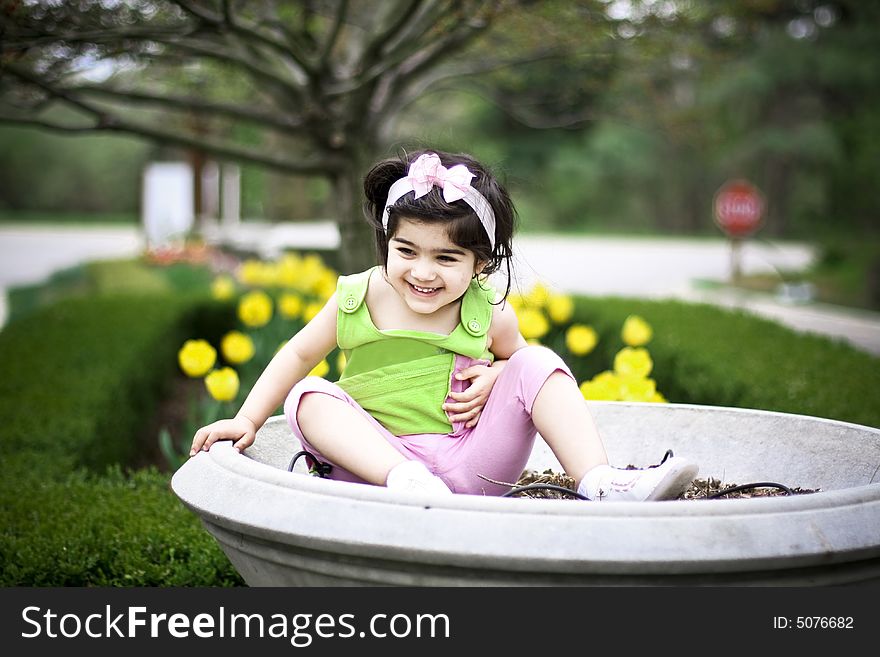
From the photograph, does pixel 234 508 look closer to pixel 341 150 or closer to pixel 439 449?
pixel 439 449

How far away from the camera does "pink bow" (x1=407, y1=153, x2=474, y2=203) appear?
221 cm

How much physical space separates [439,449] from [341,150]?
10.7 feet

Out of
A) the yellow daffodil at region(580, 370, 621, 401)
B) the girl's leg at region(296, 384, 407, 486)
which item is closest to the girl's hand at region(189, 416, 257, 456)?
the girl's leg at region(296, 384, 407, 486)

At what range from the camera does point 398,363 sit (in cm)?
236

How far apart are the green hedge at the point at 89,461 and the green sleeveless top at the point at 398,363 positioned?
56cm

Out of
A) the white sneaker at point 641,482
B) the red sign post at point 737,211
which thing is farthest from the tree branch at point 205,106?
the red sign post at point 737,211

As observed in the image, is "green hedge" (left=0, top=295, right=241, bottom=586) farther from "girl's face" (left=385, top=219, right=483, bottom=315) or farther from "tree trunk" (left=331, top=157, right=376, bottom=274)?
"tree trunk" (left=331, top=157, right=376, bottom=274)

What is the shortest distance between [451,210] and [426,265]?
126 millimetres

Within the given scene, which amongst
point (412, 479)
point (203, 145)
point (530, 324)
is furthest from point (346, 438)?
point (203, 145)

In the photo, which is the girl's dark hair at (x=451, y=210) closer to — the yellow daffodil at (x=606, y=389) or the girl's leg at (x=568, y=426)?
the girl's leg at (x=568, y=426)

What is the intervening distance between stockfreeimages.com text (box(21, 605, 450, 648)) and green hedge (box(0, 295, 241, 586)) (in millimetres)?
542

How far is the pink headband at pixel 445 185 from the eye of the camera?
2.22 meters

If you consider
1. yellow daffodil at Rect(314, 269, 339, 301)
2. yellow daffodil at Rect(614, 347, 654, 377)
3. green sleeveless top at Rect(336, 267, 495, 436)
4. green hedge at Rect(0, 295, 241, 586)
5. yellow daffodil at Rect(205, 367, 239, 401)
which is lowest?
green hedge at Rect(0, 295, 241, 586)

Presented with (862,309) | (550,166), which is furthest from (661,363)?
(550,166)
